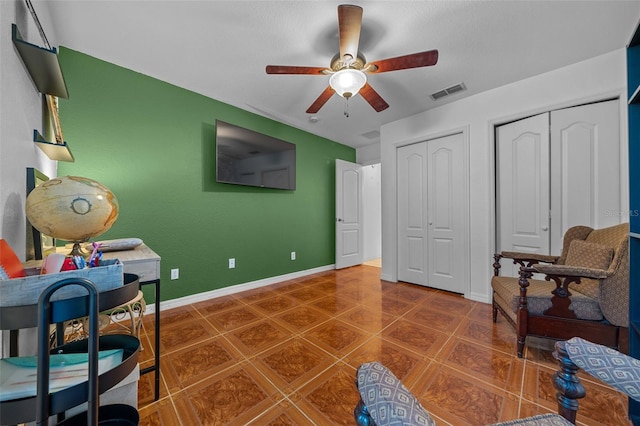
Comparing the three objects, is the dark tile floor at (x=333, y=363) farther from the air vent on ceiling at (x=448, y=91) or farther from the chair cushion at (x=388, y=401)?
the air vent on ceiling at (x=448, y=91)

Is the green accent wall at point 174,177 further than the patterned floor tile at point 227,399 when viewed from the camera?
Yes

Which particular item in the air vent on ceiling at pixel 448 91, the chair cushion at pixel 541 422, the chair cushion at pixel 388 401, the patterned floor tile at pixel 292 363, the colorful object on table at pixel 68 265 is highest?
the air vent on ceiling at pixel 448 91

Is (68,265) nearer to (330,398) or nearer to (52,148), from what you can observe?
(52,148)

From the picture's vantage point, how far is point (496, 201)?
108 inches

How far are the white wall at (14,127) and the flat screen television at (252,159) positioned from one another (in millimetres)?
1630

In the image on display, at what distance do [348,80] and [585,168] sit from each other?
7.80 ft

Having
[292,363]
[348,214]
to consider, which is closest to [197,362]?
[292,363]

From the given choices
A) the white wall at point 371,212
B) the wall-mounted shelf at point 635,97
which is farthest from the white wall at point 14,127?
the white wall at point 371,212

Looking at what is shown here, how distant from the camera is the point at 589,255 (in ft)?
5.60

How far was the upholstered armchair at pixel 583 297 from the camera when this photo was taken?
4.79 feet

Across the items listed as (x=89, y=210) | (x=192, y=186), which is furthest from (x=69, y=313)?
(x=192, y=186)

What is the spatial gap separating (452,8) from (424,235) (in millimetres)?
2454

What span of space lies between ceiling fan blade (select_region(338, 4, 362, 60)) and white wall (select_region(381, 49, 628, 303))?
1.92 m

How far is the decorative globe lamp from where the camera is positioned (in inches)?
29.9
